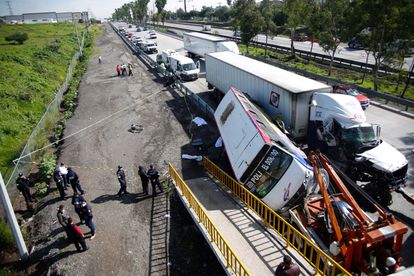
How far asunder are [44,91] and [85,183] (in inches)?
701

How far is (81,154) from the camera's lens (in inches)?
682

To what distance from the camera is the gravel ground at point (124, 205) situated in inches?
384

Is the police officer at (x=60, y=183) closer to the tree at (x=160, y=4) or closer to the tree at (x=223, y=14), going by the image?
the tree at (x=223, y=14)

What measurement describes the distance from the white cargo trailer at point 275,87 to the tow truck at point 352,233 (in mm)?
5657

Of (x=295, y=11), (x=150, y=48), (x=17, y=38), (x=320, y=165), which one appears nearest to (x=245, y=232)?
(x=320, y=165)

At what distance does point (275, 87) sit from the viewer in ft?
52.0

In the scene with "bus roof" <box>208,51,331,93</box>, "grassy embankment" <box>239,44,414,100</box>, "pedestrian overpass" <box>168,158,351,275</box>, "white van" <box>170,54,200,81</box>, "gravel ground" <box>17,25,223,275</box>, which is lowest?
"gravel ground" <box>17,25,223,275</box>

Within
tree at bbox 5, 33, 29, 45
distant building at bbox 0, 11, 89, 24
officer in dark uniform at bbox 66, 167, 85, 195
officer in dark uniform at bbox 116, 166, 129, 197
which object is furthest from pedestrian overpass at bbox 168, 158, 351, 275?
distant building at bbox 0, 11, 89, 24

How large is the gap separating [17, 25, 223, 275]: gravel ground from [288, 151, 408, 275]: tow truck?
132 inches

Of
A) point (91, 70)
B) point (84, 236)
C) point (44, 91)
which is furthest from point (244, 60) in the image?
point (91, 70)

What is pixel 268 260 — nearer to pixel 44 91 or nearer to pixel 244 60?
pixel 244 60

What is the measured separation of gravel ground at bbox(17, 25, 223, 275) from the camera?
9758 millimetres

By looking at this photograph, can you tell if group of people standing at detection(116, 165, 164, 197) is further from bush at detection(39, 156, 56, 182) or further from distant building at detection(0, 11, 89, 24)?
distant building at detection(0, 11, 89, 24)

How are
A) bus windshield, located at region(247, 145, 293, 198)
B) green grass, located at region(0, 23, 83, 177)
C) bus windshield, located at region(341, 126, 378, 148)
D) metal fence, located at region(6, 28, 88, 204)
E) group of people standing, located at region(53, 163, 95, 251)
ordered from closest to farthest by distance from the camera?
group of people standing, located at region(53, 163, 95, 251), bus windshield, located at region(247, 145, 293, 198), bus windshield, located at region(341, 126, 378, 148), metal fence, located at region(6, 28, 88, 204), green grass, located at region(0, 23, 83, 177)
